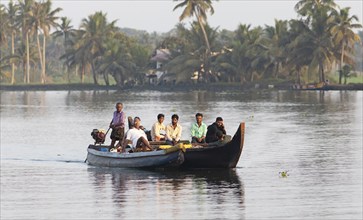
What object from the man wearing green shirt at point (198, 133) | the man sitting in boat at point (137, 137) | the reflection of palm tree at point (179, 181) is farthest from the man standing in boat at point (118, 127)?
the man wearing green shirt at point (198, 133)

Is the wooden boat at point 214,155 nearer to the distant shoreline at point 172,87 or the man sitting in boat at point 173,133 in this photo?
the man sitting in boat at point 173,133

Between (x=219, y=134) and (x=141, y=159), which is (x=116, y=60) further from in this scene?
(x=219, y=134)

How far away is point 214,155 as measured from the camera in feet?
94.9

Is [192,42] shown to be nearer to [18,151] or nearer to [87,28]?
[87,28]

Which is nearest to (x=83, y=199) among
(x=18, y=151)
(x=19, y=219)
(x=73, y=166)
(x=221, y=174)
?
(x=19, y=219)

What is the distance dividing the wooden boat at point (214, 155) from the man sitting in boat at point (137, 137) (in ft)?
4.04

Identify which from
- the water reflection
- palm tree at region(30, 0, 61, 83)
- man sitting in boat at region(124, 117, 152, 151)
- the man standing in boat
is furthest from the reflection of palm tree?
palm tree at region(30, 0, 61, 83)

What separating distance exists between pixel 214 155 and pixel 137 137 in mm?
2268

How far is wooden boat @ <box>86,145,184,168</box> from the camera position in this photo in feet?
94.1

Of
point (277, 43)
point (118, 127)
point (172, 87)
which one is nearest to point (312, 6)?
point (277, 43)

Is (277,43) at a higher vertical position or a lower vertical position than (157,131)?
higher

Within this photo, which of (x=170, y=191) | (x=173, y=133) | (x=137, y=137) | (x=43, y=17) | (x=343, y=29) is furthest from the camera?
(x=43, y=17)

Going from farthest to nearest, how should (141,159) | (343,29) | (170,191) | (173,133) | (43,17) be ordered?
1. (43,17)
2. (343,29)
3. (173,133)
4. (141,159)
5. (170,191)

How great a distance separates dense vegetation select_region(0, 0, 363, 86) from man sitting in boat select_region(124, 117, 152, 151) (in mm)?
80587
